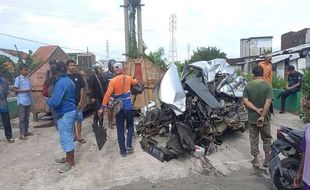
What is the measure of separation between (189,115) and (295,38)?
2783 centimetres

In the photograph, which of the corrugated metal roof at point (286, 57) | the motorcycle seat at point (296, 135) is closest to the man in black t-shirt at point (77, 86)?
the motorcycle seat at point (296, 135)

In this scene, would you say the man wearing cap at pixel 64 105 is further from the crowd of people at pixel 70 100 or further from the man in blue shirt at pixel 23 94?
the man in blue shirt at pixel 23 94

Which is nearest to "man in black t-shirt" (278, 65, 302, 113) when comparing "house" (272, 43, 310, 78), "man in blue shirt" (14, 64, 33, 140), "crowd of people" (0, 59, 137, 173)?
"crowd of people" (0, 59, 137, 173)

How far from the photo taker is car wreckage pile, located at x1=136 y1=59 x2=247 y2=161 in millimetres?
6941

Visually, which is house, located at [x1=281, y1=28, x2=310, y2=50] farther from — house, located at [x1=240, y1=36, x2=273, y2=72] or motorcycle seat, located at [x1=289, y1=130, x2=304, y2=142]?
motorcycle seat, located at [x1=289, y1=130, x2=304, y2=142]

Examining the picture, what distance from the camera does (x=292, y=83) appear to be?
1099 centimetres

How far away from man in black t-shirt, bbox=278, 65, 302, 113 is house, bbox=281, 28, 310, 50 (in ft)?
62.1

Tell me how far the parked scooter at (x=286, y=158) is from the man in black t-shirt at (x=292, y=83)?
19.8 ft

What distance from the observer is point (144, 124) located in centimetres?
831

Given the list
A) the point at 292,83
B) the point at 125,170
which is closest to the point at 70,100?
the point at 125,170

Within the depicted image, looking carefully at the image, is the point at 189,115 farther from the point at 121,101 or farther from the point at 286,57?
the point at 286,57

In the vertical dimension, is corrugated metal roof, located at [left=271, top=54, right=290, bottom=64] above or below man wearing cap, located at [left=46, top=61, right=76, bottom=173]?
above

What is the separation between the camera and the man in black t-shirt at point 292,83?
10.7 m

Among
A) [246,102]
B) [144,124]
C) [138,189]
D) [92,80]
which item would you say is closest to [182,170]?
[138,189]
